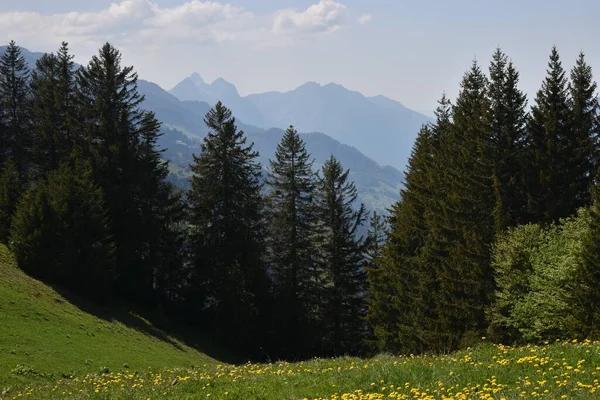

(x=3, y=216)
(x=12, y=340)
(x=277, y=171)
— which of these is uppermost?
(x=277, y=171)

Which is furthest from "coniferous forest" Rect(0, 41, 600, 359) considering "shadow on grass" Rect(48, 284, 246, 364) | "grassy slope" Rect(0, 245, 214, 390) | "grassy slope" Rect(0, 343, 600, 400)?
"grassy slope" Rect(0, 343, 600, 400)

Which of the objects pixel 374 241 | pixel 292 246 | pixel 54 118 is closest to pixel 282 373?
pixel 292 246

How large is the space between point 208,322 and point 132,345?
16.1m

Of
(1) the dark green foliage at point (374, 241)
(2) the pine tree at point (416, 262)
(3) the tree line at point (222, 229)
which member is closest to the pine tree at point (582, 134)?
(2) the pine tree at point (416, 262)

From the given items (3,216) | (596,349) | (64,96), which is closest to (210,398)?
(596,349)

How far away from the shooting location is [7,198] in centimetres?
4344

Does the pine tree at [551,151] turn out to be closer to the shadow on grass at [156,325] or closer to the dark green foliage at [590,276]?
the dark green foliage at [590,276]

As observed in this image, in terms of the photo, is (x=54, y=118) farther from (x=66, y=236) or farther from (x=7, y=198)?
(x=66, y=236)

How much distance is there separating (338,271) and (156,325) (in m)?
17.4

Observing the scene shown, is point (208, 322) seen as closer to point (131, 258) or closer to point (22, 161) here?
point (131, 258)

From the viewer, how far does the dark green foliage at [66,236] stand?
36.3m

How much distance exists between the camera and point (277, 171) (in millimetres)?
48469

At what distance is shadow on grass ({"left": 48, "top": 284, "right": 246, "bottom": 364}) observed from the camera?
36.2 m

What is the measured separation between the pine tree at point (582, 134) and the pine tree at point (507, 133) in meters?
2.80
